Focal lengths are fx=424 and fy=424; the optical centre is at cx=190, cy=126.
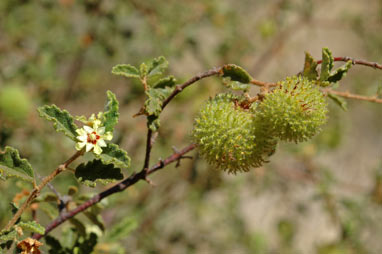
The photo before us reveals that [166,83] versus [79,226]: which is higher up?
[166,83]

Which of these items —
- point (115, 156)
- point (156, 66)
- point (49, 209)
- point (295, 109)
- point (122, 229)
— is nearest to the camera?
point (115, 156)

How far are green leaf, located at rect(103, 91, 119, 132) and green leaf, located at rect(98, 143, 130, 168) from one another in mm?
68

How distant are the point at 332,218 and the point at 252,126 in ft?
6.28

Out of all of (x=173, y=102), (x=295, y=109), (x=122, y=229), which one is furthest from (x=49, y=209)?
(x=173, y=102)

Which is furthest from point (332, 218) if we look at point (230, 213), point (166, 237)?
point (166, 237)

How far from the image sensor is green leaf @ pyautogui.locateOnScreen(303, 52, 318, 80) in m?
1.40

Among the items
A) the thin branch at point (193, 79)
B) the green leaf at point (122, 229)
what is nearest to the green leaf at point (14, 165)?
the thin branch at point (193, 79)

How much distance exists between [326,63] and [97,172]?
792 millimetres

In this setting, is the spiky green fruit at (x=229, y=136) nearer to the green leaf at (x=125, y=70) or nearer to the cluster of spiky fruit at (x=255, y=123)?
the cluster of spiky fruit at (x=255, y=123)

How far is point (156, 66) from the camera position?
4.83 ft

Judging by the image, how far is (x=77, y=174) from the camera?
4.11 feet

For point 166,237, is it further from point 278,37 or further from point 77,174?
point 77,174

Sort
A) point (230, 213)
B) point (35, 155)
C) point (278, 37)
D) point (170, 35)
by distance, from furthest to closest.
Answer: point (278, 37) < point (230, 213) < point (170, 35) < point (35, 155)

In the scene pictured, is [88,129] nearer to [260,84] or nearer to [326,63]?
[260,84]
